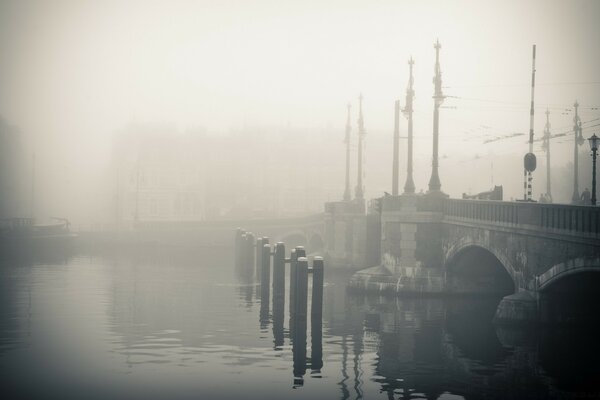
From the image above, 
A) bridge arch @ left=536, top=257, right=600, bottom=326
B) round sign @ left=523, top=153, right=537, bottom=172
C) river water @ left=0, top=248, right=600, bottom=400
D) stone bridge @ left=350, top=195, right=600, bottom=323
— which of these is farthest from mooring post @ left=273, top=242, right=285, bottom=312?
round sign @ left=523, top=153, right=537, bottom=172

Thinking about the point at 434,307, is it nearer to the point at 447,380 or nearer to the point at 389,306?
the point at 389,306

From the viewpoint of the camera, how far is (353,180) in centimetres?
12331

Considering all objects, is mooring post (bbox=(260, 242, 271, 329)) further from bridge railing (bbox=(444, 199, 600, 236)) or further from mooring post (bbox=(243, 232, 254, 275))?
bridge railing (bbox=(444, 199, 600, 236))

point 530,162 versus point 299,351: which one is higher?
point 530,162

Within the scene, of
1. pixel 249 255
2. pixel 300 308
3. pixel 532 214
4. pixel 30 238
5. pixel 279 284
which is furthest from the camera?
pixel 30 238

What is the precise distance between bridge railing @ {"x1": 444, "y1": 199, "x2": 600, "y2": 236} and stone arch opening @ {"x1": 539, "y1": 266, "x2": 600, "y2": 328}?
8.47 feet

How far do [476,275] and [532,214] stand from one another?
1104 cm

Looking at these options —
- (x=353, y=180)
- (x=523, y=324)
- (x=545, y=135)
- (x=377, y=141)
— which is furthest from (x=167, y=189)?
(x=523, y=324)

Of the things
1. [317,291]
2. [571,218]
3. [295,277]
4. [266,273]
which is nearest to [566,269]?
[571,218]

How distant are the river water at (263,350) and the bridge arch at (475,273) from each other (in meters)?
0.88

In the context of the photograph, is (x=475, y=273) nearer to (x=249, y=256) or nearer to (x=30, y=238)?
(x=249, y=256)

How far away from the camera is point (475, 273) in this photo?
41188 mm

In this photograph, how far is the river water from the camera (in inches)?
840

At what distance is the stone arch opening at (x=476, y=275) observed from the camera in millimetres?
40625
